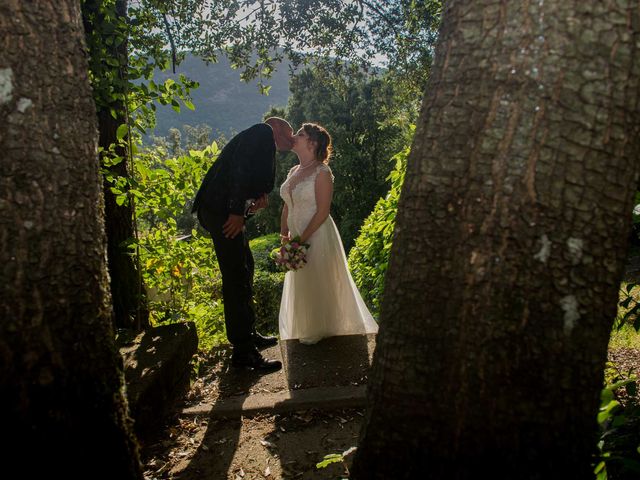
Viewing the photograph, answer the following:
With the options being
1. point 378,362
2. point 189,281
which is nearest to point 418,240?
point 378,362

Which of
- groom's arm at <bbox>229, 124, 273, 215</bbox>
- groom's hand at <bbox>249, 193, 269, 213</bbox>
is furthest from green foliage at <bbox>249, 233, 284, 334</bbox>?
groom's arm at <bbox>229, 124, 273, 215</bbox>

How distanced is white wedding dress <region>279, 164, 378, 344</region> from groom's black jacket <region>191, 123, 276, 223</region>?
0.85 m

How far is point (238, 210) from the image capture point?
4.15 m

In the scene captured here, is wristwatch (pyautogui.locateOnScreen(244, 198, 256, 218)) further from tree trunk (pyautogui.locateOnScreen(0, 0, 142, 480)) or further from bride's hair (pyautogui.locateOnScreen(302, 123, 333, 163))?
tree trunk (pyautogui.locateOnScreen(0, 0, 142, 480))

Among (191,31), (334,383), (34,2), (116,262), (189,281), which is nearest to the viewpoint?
(34,2)

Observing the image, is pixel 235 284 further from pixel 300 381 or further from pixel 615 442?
pixel 615 442

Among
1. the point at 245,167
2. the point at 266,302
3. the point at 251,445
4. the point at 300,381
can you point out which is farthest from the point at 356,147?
the point at 251,445

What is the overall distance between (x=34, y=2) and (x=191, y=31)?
299 inches

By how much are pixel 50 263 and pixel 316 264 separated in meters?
3.90

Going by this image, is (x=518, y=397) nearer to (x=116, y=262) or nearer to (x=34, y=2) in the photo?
(x=34, y=2)

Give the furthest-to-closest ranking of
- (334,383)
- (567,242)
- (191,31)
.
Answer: (191,31) → (334,383) → (567,242)

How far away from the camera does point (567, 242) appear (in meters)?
1.23

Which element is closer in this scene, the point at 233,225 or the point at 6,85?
the point at 6,85

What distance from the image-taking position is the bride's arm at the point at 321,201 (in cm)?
494
